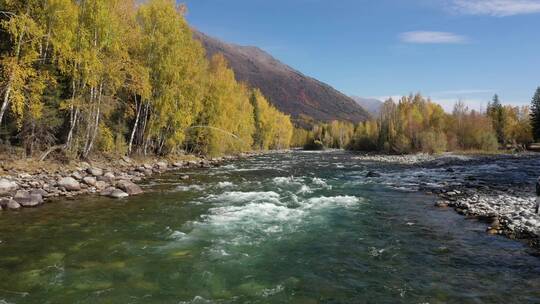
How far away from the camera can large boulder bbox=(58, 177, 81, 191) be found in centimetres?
2092

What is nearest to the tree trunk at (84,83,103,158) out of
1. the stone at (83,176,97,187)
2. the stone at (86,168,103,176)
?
the stone at (86,168,103,176)

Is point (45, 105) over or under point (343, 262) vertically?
over

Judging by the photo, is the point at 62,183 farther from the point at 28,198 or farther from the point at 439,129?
the point at 439,129

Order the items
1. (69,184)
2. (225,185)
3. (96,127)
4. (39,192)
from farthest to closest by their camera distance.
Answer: (96,127)
(225,185)
(69,184)
(39,192)

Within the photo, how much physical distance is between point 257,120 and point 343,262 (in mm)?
84892

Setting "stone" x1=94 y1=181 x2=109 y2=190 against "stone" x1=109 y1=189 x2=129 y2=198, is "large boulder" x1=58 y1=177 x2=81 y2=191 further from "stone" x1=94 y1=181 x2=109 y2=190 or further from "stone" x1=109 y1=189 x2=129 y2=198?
"stone" x1=109 y1=189 x2=129 y2=198

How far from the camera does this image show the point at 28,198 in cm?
1745

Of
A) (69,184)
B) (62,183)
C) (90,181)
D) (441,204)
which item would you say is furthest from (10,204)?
(441,204)

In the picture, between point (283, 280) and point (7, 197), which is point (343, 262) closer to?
point (283, 280)

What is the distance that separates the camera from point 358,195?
22.9 metres

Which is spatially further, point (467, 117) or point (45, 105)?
point (467, 117)

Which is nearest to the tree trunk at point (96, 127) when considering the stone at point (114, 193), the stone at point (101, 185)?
the stone at point (101, 185)

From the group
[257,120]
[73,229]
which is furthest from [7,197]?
[257,120]

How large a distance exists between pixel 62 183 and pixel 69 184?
0.37m
